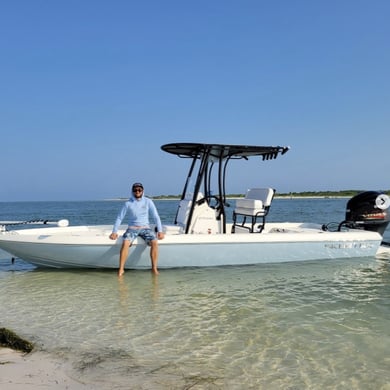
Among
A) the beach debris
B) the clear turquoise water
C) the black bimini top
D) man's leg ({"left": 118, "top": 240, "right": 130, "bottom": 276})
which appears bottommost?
the clear turquoise water

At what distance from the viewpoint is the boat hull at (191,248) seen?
24.0ft

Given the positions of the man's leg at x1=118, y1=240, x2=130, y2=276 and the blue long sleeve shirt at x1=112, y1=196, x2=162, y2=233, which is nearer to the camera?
the man's leg at x1=118, y1=240, x2=130, y2=276

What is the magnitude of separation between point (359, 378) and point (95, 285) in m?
4.45

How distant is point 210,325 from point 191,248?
3.13 meters

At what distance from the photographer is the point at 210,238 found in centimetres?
776

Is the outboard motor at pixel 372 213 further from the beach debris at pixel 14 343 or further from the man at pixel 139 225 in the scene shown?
the beach debris at pixel 14 343

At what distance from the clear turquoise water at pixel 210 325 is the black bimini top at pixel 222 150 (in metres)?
2.47

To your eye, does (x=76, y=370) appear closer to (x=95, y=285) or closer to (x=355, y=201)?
(x=95, y=285)

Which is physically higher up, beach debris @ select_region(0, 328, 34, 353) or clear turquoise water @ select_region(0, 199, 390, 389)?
beach debris @ select_region(0, 328, 34, 353)

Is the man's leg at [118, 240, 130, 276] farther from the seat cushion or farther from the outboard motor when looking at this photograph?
the outboard motor

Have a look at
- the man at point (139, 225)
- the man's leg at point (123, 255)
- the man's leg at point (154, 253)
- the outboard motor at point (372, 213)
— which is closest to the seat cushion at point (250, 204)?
the outboard motor at point (372, 213)

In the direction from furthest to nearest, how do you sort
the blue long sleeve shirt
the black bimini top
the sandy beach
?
the black bimini top, the blue long sleeve shirt, the sandy beach

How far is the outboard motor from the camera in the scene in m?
9.35

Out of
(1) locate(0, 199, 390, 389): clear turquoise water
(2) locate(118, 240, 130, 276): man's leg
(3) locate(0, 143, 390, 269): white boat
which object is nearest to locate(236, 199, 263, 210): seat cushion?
(3) locate(0, 143, 390, 269): white boat
